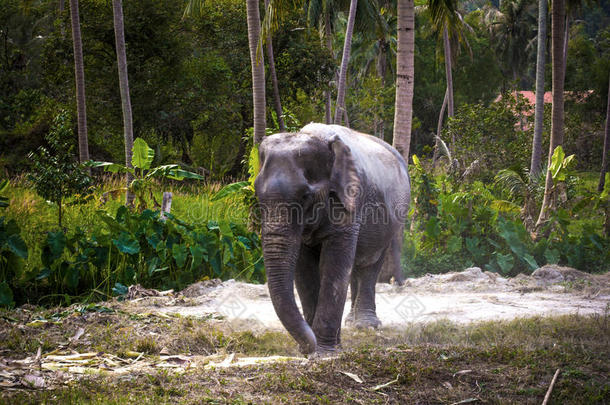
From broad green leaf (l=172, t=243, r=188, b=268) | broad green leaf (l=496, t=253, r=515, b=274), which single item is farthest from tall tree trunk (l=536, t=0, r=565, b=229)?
broad green leaf (l=172, t=243, r=188, b=268)

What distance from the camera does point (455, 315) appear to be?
27.2ft

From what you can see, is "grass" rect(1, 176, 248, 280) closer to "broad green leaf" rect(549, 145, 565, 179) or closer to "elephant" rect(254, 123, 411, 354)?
"elephant" rect(254, 123, 411, 354)

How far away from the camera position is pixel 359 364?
18.4 ft

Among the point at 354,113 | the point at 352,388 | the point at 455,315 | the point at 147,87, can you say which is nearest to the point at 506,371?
the point at 352,388

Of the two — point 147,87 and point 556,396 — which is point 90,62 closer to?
point 147,87

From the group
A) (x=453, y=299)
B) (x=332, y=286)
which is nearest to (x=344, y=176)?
(x=332, y=286)

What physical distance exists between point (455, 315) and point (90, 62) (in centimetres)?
1824

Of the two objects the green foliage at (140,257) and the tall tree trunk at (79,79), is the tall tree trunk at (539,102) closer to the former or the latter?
the green foliage at (140,257)

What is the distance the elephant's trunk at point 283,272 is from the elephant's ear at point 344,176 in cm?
70

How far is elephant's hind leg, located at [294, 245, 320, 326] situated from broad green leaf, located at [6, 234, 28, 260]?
3827 mm

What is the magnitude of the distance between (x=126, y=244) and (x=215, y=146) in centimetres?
1738

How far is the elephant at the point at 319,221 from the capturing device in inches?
229

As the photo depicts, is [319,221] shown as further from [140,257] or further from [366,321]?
[140,257]

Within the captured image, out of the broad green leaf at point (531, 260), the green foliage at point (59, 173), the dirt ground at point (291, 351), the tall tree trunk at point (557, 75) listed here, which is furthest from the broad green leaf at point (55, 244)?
the tall tree trunk at point (557, 75)
